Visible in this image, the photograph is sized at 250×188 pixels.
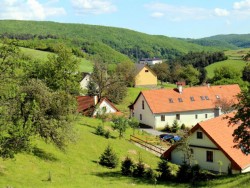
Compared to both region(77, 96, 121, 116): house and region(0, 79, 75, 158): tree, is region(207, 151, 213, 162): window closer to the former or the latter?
region(0, 79, 75, 158): tree

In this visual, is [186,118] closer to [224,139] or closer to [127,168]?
[224,139]

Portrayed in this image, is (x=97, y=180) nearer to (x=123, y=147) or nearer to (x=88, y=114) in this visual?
(x=123, y=147)

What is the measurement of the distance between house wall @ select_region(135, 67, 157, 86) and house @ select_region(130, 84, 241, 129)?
4660 centimetres

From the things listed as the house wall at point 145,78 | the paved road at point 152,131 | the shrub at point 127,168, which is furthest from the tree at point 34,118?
the house wall at point 145,78

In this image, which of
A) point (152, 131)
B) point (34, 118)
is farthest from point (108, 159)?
point (152, 131)

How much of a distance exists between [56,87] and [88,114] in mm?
15689

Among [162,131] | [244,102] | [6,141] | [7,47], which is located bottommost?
[162,131]

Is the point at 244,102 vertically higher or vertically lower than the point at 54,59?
lower

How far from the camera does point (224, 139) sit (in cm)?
3847

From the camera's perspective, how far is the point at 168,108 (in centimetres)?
6719

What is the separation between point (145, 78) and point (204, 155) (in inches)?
3224

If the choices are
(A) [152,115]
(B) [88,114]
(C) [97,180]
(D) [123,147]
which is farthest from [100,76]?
(C) [97,180]

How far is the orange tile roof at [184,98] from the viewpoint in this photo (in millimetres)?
67250

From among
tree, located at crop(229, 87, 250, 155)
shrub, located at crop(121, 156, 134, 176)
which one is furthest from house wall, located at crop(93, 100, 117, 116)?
tree, located at crop(229, 87, 250, 155)
